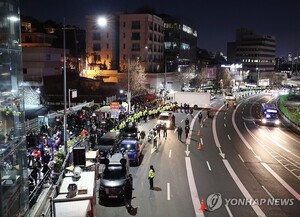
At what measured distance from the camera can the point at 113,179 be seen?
57.8 feet

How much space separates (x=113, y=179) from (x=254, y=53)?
15821cm

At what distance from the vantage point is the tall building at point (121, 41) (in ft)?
253

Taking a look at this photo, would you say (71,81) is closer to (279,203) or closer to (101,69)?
(101,69)

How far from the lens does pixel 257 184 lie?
20.4 meters

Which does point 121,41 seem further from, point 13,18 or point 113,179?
point 13,18

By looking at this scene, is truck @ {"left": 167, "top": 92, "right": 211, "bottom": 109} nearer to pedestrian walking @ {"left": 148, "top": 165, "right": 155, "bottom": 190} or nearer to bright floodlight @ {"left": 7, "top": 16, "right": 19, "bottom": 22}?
pedestrian walking @ {"left": 148, "top": 165, "right": 155, "bottom": 190}

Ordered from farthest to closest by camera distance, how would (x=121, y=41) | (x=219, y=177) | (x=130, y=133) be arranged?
(x=121, y=41), (x=130, y=133), (x=219, y=177)

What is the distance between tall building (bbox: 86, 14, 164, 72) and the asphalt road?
146 ft

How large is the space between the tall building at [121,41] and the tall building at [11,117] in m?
65.1

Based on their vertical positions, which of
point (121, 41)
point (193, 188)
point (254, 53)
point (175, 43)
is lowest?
point (193, 188)

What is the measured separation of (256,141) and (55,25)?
58.8 metres

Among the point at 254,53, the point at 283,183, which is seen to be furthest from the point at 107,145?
the point at 254,53

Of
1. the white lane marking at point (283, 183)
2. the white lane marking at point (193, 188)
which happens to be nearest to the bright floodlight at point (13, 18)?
the white lane marking at point (193, 188)

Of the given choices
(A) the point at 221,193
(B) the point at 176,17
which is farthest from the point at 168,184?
(B) the point at 176,17
